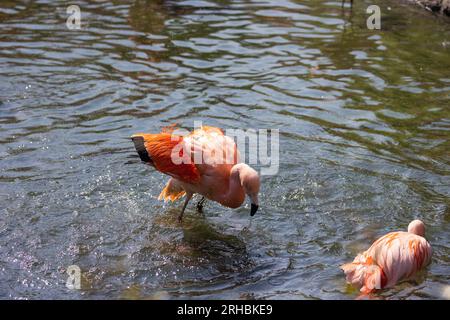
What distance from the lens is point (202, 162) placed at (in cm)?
678

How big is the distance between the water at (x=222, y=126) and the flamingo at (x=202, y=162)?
0.46 meters

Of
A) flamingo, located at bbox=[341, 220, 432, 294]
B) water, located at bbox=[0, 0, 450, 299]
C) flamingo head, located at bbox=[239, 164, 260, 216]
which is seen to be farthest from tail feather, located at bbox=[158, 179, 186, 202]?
flamingo, located at bbox=[341, 220, 432, 294]

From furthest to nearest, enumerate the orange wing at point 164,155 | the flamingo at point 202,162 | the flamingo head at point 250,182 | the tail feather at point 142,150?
the tail feather at point 142,150 → the orange wing at point 164,155 → the flamingo at point 202,162 → the flamingo head at point 250,182

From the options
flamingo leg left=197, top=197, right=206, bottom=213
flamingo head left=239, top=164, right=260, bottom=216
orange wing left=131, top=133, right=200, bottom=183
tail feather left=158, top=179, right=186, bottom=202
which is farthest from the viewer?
flamingo leg left=197, top=197, right=206, bottom=213

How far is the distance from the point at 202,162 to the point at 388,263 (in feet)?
6.42

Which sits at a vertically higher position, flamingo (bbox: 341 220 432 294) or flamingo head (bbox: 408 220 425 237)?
flamingo head (bbox: 408 220 425 237)

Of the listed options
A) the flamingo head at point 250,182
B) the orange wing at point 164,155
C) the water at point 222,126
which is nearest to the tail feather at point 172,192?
the water at point 222,126

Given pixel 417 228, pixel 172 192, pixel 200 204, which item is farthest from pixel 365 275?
pixel 172 192

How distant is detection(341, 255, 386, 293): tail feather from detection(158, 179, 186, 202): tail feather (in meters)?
2.09

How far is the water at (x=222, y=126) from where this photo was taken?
6203mm

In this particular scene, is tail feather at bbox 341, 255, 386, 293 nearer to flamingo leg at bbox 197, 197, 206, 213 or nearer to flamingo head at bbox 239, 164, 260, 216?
flamingo head at bbox 239, 164, 260, 216

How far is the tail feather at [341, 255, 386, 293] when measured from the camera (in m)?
5.79

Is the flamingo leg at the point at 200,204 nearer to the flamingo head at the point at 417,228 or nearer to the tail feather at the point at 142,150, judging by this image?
the tail feather at the point at 142,150
